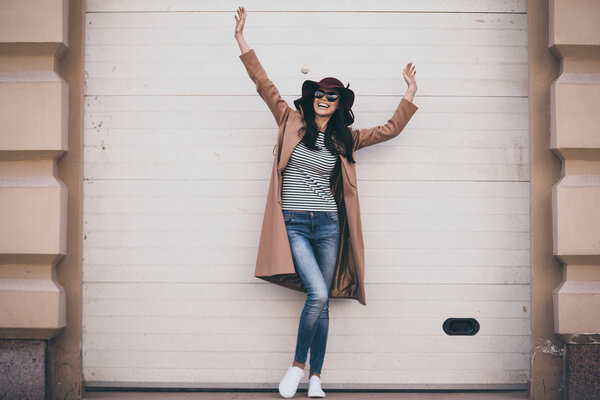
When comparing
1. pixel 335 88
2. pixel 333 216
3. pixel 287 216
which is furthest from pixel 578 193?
pixel 287 216

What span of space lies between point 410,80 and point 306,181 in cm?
103

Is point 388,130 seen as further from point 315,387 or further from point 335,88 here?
point 315,387

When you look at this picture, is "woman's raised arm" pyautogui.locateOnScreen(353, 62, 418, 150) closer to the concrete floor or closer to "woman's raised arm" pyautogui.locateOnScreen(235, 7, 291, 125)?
"woman's raised arm" pyautogui.locateOnScreen(235, 7, 291, 125)

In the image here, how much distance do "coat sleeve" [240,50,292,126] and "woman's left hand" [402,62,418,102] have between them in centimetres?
83

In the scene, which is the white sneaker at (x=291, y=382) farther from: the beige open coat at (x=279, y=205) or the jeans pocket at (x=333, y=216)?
the jeans pocket at (x=333, y=216)

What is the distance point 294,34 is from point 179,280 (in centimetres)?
205

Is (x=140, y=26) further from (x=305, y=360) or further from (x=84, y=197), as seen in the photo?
(x=305, y=360)

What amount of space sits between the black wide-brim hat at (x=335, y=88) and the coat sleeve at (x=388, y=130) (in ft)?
0.49

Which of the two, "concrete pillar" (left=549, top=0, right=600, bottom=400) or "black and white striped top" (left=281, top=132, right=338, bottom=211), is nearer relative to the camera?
"black and white striped top" (left=281, top=132, right=338, bottom=211)

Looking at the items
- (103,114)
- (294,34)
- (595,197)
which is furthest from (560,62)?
(103,114)

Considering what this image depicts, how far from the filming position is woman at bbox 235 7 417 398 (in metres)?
3.58

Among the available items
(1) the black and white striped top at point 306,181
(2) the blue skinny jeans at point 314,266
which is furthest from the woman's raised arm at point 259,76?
(2) the blue skinny jeans at point 314,266

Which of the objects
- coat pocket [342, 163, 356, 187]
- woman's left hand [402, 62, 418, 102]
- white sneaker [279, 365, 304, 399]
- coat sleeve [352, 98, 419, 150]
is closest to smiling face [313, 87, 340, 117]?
coat sleeve [352, 98, 419, 150]

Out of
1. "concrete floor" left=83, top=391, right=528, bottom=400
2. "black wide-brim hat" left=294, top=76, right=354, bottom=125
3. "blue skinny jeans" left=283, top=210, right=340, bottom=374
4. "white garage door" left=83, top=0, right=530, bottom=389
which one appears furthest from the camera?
"white garage door" left=83, top=0, right=530, bottom=389
